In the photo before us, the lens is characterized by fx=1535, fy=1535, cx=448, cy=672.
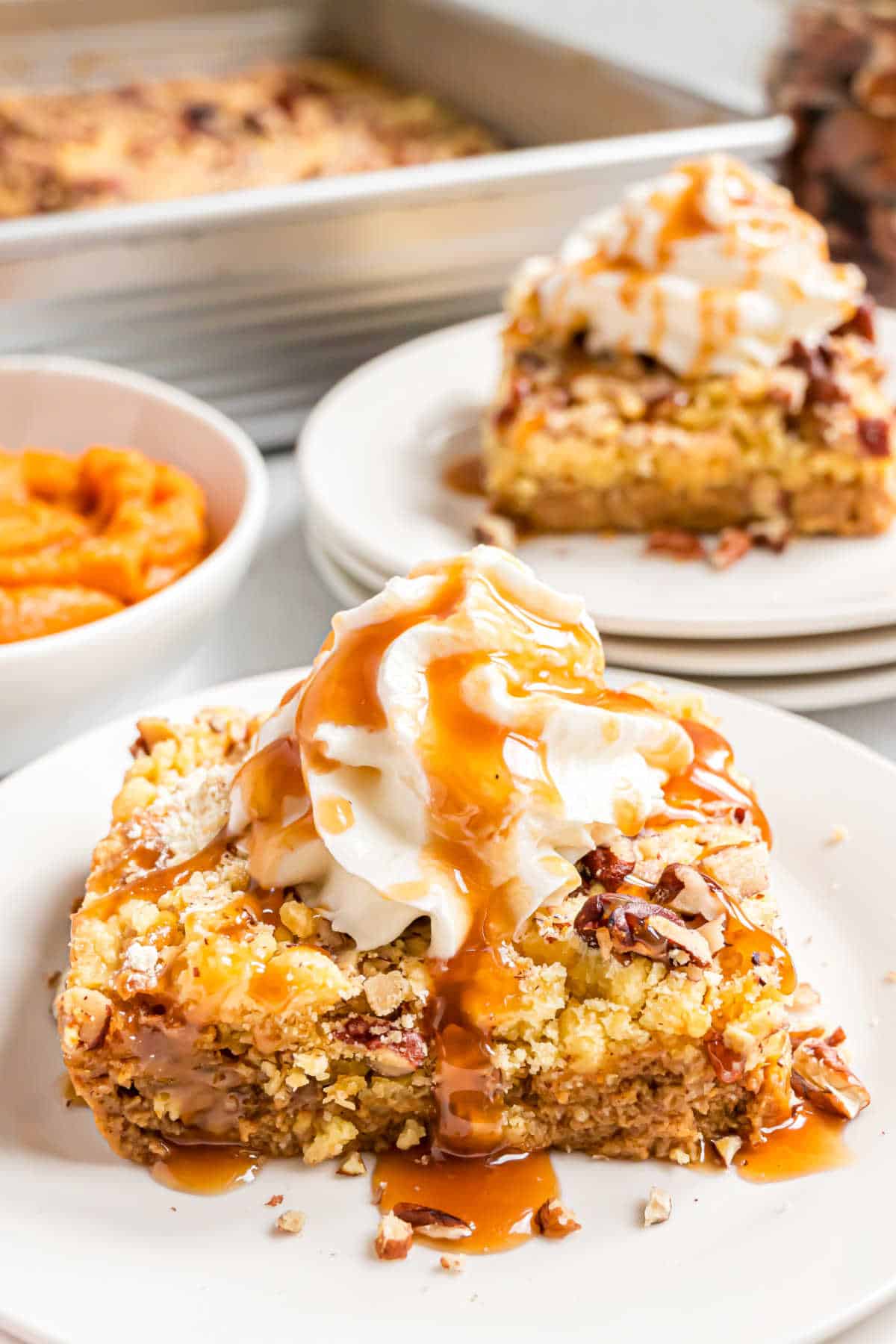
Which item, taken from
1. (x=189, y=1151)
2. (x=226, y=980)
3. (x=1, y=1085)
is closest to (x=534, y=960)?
(x=226, y=980)

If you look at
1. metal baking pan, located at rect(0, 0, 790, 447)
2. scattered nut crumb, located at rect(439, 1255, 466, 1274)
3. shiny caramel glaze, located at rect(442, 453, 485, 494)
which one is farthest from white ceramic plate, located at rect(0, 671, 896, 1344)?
metal baking pan, located at rect(0, 0, 790, 447)

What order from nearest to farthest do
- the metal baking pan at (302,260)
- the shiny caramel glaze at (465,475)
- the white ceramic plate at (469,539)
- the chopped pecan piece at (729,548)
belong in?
the white ceramic plate at (469,539) < the chopped pecan piece at (729,548) < the shiny caramel glaze at (465,475) < the metal baking pan at (302,260)

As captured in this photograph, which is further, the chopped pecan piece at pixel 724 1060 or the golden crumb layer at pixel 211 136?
the golden crumb layer at pixel 211 136

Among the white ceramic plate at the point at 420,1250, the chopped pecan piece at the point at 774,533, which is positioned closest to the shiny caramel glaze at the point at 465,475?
Answer: the chopped pecan piece at the point at 774,533

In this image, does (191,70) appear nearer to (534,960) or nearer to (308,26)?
(308,26)

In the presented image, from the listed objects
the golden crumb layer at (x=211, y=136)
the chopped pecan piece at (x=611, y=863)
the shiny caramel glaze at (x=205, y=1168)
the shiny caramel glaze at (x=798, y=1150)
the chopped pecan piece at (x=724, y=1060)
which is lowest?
the golden crumb layer at (x=211, y=136)

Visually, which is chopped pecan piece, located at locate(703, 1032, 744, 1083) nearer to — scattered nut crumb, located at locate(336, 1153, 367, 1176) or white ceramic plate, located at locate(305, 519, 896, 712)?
scattered nut crumb, located at locate(336, 1153, 367, 1176)

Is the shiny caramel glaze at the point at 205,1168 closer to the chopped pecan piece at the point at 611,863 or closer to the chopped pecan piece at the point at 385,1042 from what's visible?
the chopped pecan piece at the point at 385,1042
